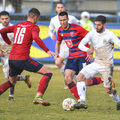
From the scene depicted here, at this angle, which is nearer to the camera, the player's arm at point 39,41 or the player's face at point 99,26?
the player's arm at point 39,41

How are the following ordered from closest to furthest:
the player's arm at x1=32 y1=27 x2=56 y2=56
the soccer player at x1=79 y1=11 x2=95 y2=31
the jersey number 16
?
the player's arm at x1=32 y1=27 x2=56 y2=56 < the jersey number 16 < the soccer player at x1=79 y1=11 x2=95 y2=31

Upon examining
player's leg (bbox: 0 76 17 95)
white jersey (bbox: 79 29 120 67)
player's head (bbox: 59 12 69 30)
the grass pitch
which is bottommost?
the grass pitch

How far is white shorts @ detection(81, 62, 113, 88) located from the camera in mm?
6615

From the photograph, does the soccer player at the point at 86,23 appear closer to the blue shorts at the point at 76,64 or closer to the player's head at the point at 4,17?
the player's head at the point at 4,17

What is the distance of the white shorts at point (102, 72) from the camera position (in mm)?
6615

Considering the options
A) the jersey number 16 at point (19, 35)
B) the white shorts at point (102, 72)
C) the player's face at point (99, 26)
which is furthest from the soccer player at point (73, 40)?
the jersey number 16 at point (19, 35)

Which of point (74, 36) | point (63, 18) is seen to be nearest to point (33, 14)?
point (63, 18)

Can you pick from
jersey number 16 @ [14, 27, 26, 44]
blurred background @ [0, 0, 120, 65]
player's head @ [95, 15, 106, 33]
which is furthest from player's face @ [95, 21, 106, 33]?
blurred background @ [0, 0, 120, 65]

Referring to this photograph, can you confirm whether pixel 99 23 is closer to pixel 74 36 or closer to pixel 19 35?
pixel 74 36

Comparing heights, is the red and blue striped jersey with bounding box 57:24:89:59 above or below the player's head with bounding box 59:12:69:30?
below

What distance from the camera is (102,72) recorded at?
6.67 m

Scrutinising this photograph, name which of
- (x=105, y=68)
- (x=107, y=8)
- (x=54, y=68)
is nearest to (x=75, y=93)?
(x=105, y=68)

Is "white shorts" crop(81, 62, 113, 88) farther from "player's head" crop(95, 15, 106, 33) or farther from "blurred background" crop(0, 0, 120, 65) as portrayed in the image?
"blurred background" crop(0, 0, 120, 65)

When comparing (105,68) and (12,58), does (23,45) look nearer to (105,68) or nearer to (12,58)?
(12,58)
